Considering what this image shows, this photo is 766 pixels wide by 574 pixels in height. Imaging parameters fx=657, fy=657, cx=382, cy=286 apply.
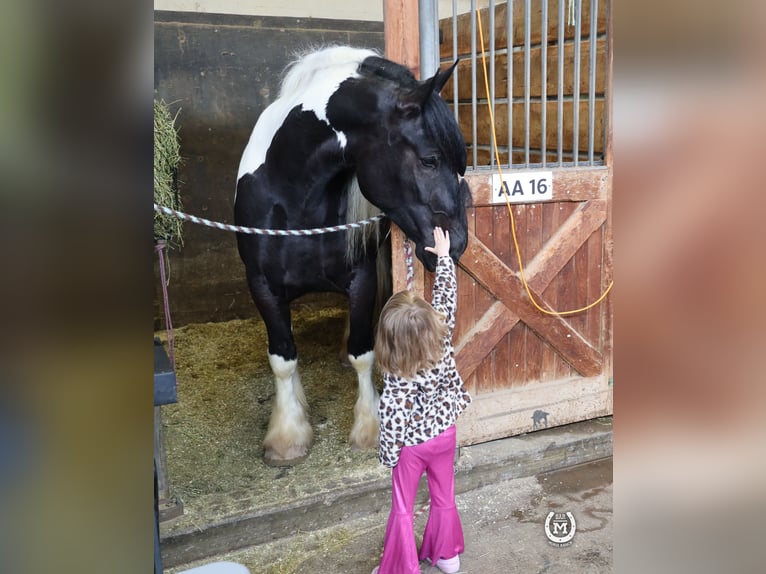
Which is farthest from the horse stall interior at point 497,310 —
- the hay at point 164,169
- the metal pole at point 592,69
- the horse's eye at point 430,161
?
the hay at point 164,169

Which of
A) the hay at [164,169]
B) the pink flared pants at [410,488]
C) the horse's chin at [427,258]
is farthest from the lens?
the hay at [164,169]

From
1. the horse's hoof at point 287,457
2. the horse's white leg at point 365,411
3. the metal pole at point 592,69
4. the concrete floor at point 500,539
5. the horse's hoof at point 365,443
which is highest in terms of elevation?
the metal pole at point 592,69

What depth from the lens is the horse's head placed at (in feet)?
7.06

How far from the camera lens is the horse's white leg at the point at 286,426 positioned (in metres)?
2.66

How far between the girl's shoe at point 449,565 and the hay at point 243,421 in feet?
1.54

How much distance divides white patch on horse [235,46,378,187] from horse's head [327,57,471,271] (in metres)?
0.06

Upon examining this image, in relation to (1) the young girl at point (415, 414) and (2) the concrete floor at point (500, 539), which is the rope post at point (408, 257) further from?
(2) the concrete floor at point (500, 539)

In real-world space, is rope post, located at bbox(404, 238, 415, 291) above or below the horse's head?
below

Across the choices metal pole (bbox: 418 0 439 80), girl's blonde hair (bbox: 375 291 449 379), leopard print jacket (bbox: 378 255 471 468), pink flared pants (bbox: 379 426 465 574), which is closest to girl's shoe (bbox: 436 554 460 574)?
pink flared pants (bbox: 379 426 465 574)

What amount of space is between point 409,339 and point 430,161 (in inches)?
26.4

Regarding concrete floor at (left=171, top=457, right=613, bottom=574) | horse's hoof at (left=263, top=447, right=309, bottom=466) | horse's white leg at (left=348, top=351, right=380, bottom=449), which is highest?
horse's white leg at (left=348, top=351, right=380, bottom=449)

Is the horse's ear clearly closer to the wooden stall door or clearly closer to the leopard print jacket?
the wooden stall door
